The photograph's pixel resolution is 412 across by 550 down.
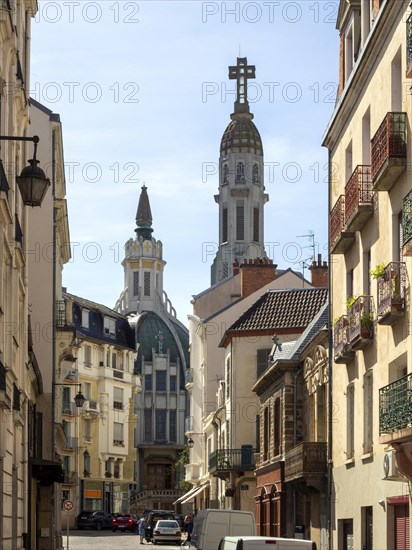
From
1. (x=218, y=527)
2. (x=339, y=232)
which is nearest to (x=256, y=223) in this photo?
(x=218, y=527)

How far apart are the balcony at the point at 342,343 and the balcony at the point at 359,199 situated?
7.27 ft

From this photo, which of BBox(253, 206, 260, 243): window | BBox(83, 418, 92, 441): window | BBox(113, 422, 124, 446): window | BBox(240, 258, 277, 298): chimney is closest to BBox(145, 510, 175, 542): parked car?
BBox(240, 258, 277, 298): chimney

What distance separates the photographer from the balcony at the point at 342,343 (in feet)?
85.0

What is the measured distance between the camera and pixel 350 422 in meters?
27.5

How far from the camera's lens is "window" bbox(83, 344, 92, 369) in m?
93.0

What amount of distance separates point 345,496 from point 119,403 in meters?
71.4

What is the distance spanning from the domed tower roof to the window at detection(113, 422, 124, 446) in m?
48.1

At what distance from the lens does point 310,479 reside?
107ft

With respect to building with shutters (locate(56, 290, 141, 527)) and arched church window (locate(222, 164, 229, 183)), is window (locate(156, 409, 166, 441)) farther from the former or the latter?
building with shutters (locate(56, 290, 141, 527))

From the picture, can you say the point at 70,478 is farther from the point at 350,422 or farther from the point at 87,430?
the point at 350,422

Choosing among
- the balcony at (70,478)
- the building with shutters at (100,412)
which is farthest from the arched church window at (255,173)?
the balcony at (70,478)

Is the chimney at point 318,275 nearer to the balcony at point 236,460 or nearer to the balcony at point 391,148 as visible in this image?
the balcony at point 236,460

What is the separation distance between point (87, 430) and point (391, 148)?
73729 millimetres

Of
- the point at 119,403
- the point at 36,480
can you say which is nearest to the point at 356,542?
the point at 36,480
